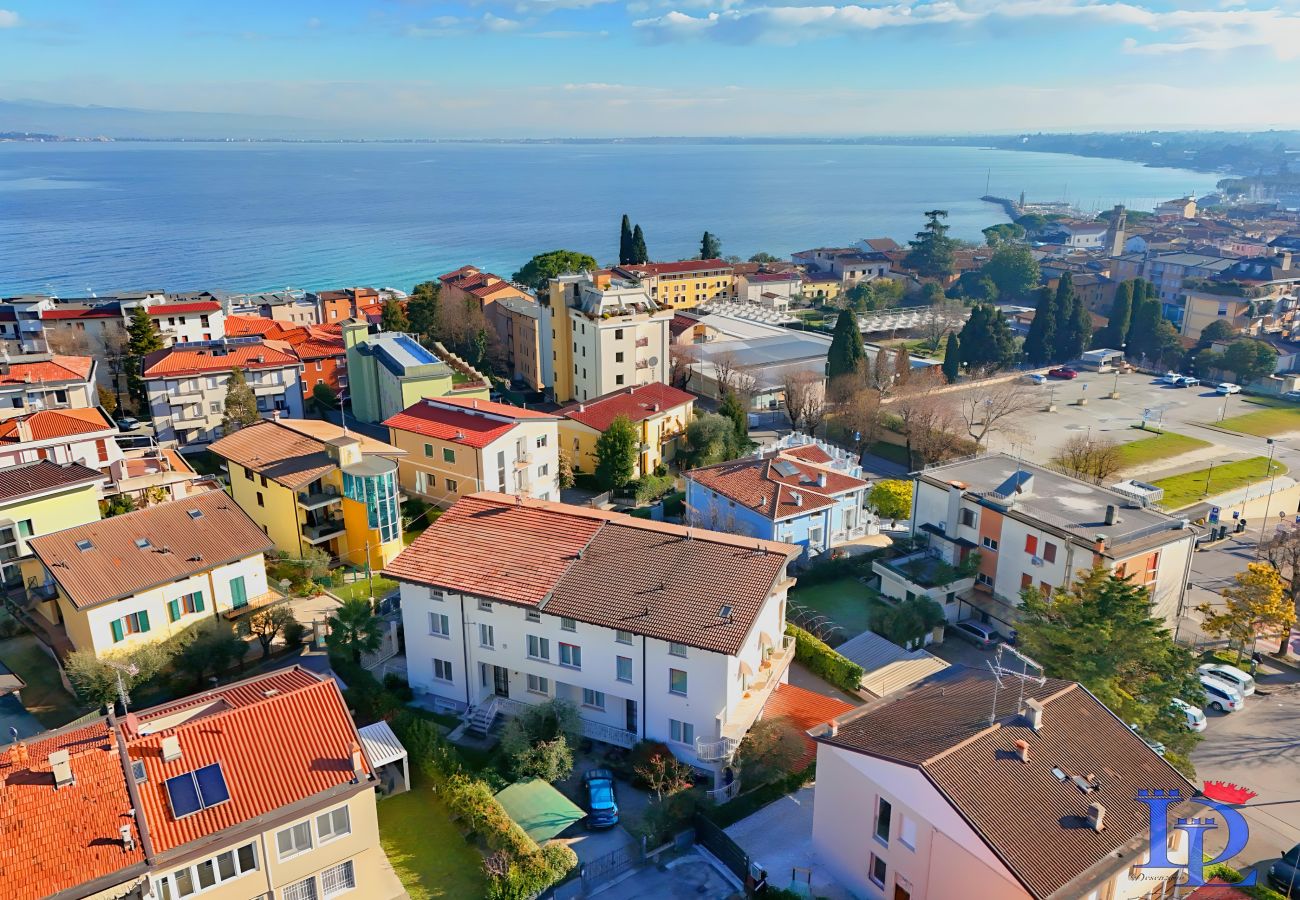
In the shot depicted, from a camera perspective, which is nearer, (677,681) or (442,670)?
(677,681)

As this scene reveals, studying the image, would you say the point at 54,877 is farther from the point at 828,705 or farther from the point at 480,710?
the point at 828,705

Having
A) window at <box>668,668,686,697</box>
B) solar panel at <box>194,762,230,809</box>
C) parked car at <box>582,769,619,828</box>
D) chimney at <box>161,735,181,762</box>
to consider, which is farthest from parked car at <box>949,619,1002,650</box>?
chimney at <box>161,735,181,762</box>

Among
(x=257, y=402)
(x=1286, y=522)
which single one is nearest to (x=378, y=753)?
(x=257, y=402)

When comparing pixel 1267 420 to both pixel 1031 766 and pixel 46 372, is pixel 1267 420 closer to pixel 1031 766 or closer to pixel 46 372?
pixel 1031 766

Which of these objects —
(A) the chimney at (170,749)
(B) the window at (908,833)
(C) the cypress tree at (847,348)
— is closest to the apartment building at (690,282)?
(C) the cypress tree at (847,348)

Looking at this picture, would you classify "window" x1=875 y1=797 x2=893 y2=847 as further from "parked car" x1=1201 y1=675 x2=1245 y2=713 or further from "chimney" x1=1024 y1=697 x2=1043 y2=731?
"parked car" x1=1201 y1=675 x2=1245 y2=713

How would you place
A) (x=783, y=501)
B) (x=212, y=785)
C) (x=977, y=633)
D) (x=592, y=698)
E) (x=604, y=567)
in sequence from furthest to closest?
(x=783, y=501), (x=977, y=633), (x=604, y=567), (x=592, y=698), (x=212, y=785)

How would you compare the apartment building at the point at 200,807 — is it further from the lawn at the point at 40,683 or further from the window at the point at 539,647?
the lawn at the point at 40,683

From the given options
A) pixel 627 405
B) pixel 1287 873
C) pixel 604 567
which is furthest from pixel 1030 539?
pixel 627 405
